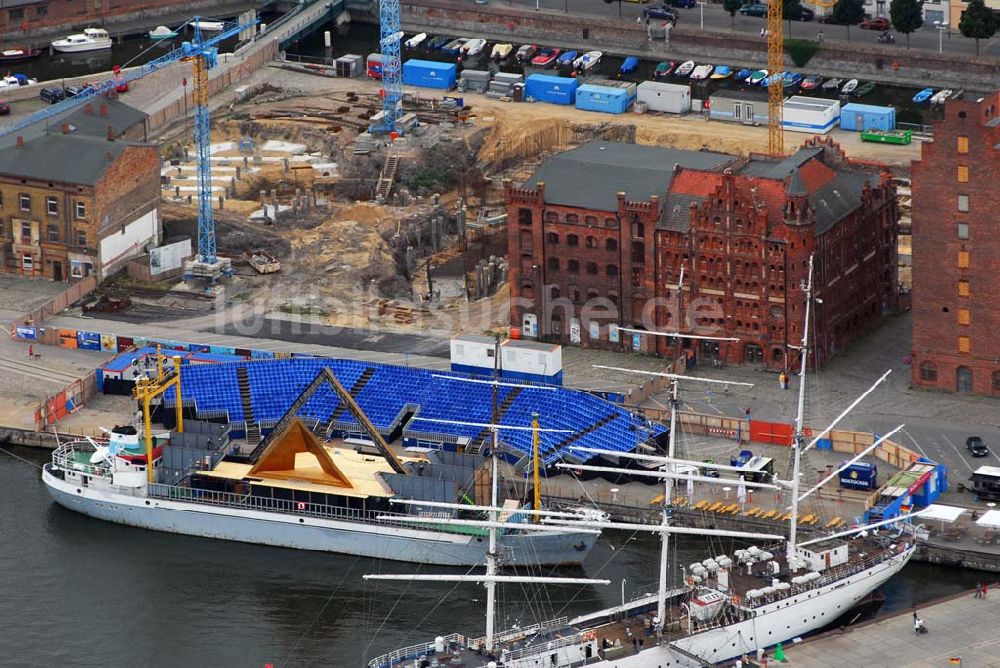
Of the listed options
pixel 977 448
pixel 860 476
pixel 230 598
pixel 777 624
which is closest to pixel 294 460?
pixel 230 598

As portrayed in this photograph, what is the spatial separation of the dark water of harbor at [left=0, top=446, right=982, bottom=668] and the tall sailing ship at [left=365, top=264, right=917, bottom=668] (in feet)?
15.1

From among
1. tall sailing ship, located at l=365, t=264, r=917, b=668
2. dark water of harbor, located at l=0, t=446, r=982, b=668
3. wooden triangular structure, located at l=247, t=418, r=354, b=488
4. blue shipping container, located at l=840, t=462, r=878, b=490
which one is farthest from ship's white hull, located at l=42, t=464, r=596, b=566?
blue shipping container, located at l=840, t=462, r=878, b=490

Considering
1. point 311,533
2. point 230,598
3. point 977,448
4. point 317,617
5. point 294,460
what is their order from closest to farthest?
point 317,617 < point 230,598 < point 311,533 < point 294,460 < point 977,448

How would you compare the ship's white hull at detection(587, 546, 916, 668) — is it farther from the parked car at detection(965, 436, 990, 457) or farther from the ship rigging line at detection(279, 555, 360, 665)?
the ship rigging line at detection(279, 555, 360, 665)

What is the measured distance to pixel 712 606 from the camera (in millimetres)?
164250

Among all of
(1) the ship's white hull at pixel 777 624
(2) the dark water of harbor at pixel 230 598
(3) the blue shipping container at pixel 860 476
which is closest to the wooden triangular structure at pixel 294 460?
(2) the dark water of harbor at pixel 230 598

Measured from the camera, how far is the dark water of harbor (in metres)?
170

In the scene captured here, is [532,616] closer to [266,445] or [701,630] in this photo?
[701,630]

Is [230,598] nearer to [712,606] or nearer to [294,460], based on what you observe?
[294,460]

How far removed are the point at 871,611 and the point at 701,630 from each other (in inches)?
584

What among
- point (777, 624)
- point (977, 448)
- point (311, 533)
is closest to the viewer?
point (777, 624)

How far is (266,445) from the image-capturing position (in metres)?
188

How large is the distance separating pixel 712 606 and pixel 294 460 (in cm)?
3655

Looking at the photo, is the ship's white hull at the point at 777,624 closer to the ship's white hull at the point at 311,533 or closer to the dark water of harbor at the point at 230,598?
the dark water of harbor at the point at 230,598
